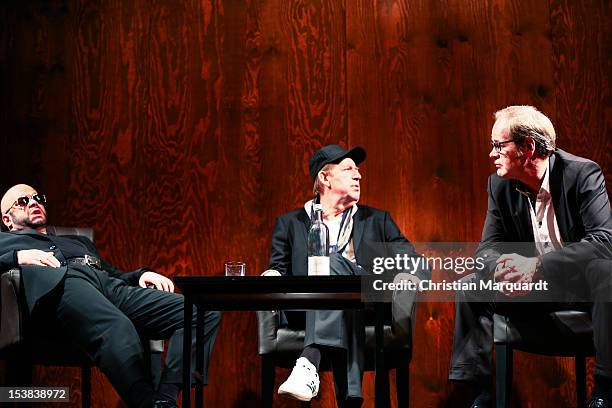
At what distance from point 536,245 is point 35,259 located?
1.99 meters

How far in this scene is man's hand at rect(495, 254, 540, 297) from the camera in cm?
269

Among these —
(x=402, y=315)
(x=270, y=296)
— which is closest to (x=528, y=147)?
(x=402, y=315)

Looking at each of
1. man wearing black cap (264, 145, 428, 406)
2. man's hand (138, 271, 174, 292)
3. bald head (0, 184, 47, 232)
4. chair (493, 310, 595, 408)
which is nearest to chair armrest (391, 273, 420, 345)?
man wearing black cap (264, 145, 428, 406)

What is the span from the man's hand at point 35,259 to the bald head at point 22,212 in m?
0.53

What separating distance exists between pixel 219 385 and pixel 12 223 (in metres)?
1.31

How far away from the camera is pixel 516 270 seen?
270cm

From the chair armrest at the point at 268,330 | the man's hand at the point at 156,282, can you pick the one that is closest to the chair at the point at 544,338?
the chair armrest at the point at 268,330

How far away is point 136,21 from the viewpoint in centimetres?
424

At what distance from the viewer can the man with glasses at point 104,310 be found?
2.67 metres

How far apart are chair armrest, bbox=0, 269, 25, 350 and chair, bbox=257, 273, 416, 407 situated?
37.6 inches

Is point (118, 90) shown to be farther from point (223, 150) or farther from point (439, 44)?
point (439, 44)

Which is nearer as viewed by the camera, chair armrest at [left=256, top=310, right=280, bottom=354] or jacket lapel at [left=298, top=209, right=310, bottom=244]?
chair armrest at [left=256, top=310, right=280, bottom=354]

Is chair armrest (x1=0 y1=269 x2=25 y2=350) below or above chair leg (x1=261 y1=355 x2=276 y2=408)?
above

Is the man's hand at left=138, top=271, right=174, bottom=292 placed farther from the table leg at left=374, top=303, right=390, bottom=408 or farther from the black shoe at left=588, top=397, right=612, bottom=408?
the black shoe at left=588, top=397, right=612, bottom=408
